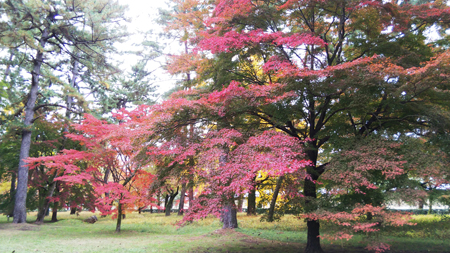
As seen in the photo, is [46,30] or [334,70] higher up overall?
[46,30]

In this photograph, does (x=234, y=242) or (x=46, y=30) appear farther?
(x=46, y=30)

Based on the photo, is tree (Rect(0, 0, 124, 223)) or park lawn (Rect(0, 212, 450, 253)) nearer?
park lawn (Rect(0, 212, 450, 253))

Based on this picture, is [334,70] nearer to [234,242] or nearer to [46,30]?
[234,242]

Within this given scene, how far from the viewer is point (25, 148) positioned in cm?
1416

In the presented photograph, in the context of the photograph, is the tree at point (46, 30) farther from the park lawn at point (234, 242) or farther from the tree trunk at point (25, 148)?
the park lawn at point (234, 242)

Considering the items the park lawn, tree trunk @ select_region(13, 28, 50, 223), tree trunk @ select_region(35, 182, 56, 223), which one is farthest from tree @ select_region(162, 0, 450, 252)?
tree trunk @ select_region(35, 182, 56, 223)

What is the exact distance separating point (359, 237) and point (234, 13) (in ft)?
32.2

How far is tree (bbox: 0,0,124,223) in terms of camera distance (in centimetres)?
1257

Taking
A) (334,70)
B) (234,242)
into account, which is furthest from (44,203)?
(334,70)

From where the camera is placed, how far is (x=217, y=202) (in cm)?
655

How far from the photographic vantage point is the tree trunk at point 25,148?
13.7 m

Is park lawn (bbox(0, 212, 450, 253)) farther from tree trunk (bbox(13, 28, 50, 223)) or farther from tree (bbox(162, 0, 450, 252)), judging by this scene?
tree (bbox(162, 0, 450, 252))

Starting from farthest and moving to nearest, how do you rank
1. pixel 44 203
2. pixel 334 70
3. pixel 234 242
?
pixel 44 203 → pixel 234 242 → pixel 334 70

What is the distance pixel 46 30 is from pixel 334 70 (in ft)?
51.3
